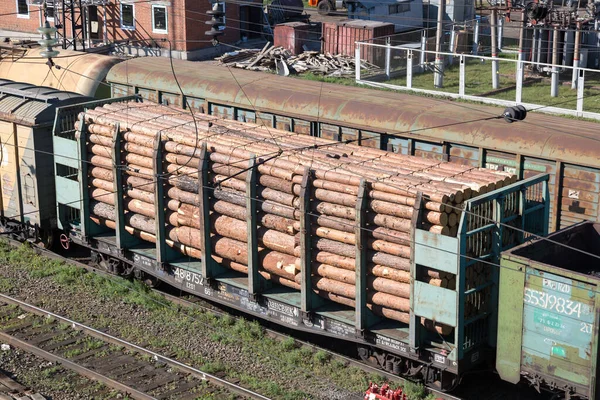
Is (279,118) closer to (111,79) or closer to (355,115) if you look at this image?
(355,115)

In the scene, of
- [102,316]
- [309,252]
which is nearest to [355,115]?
[309,252]

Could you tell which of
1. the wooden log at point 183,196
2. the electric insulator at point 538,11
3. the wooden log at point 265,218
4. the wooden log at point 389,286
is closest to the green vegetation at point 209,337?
the wooden log at point 389,286

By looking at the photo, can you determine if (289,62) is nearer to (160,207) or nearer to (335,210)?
(160,207)

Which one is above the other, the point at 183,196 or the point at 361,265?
the point at 183,196

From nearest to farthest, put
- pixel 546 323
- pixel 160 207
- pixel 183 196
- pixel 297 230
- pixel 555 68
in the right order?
pixel 546 323, pixel 297 230, pixel 183 196, pixel 160 207, pixel 555 68

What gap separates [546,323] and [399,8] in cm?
3319

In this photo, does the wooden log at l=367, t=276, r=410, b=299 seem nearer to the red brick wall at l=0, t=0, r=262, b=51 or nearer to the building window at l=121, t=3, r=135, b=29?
the red brick wall at l=0, t=0, r=262, b=51

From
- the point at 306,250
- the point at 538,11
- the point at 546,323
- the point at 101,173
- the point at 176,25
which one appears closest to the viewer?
the point at 546,323

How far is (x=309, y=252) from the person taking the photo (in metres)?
13.5

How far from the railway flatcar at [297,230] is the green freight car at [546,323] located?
0.55m

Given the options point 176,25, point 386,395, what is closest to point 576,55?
point 176,25

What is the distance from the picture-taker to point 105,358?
14.7m

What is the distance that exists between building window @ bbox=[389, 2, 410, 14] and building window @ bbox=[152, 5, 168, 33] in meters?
11.0

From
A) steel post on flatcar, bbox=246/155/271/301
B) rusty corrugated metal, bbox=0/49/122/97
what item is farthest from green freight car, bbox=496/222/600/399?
rusty corrugated metal, bbox=0/49/122/97
